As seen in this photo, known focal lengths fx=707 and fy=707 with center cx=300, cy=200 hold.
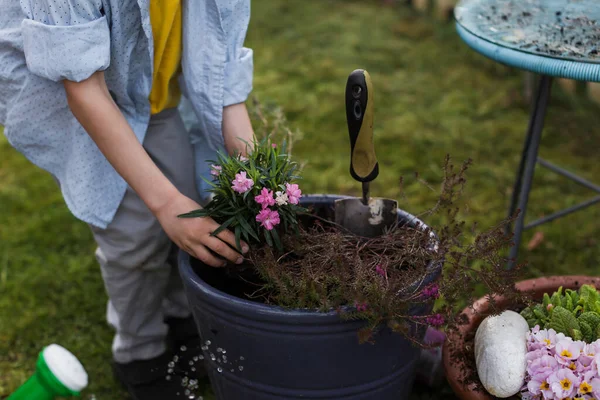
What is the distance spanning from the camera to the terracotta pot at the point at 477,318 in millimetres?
1413

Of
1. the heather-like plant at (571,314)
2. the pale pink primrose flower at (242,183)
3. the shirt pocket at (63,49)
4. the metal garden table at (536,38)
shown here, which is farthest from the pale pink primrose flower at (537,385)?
the shirt pocket at (63,49)

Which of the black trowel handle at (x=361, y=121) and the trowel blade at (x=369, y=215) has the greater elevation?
the black trowel handle at (x=361, y=121)

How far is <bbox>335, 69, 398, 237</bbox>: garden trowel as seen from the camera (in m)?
1.29

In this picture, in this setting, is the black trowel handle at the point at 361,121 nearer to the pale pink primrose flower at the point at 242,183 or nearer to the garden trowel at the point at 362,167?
the garden trowel at the point at 362,167

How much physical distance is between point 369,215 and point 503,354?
38cm

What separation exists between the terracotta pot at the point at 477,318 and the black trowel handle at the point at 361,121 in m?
0.36

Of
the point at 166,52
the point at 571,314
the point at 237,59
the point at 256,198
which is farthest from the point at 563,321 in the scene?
the point at 166,52

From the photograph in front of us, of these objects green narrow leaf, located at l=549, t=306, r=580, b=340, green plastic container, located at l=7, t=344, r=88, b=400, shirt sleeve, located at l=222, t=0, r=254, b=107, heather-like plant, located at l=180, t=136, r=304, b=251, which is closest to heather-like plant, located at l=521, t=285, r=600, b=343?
green narrow leaf, located at l=549, t=306, r=580, b=340

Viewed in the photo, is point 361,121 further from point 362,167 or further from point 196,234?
point 196,234

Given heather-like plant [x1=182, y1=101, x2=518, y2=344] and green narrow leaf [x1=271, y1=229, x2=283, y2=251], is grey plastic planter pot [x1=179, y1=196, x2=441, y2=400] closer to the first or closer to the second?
heather-like plant [x1=182, y1=101, x2=518, y2=344]

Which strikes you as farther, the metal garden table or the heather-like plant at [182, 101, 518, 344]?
the metal garden table

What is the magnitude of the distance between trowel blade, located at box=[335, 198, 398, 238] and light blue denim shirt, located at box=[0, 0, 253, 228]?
1.23ft

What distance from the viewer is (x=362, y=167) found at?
1.37 metres

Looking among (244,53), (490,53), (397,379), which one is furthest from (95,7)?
(397,379)
